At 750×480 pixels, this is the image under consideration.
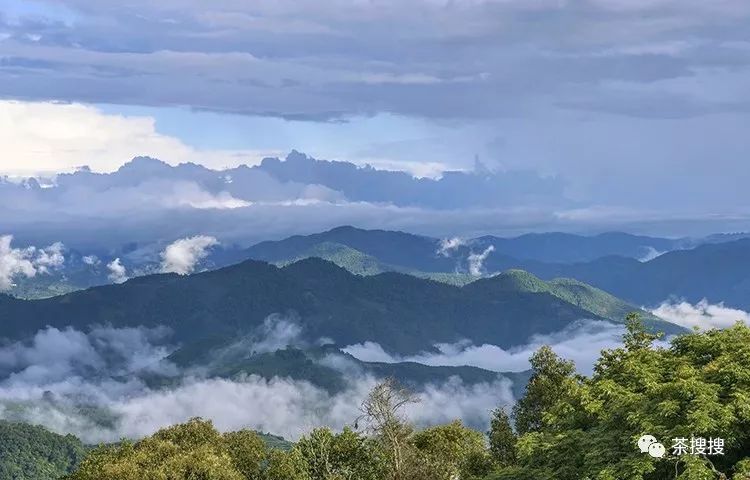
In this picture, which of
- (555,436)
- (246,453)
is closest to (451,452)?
(246,453)

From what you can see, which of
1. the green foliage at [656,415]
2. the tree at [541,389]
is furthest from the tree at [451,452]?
the green foliage at [656,415]

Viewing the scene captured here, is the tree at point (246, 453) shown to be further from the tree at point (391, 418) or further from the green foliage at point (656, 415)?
the green foliage at point (656, 415)

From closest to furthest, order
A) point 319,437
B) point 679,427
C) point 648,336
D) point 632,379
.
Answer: point 679,427 < point 632,379 < point 648,336 < point 319,437

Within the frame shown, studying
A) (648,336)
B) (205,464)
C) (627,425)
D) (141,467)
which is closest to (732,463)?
(627,425)

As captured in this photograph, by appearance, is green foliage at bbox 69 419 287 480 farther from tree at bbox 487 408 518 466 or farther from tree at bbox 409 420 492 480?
tree at bbox 487 408 518 466

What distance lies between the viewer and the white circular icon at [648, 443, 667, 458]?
39.5 metres

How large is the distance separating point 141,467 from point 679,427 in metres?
44.8

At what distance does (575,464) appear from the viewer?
4925 cm

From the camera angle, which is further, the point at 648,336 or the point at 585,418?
the point at 648,336

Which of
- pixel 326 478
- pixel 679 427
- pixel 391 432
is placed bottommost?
pixel 326 478

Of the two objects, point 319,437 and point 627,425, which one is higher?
point 627,425

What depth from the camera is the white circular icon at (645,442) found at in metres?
40.2

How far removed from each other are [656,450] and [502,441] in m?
41.3

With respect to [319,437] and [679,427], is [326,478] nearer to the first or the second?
[319,437]
